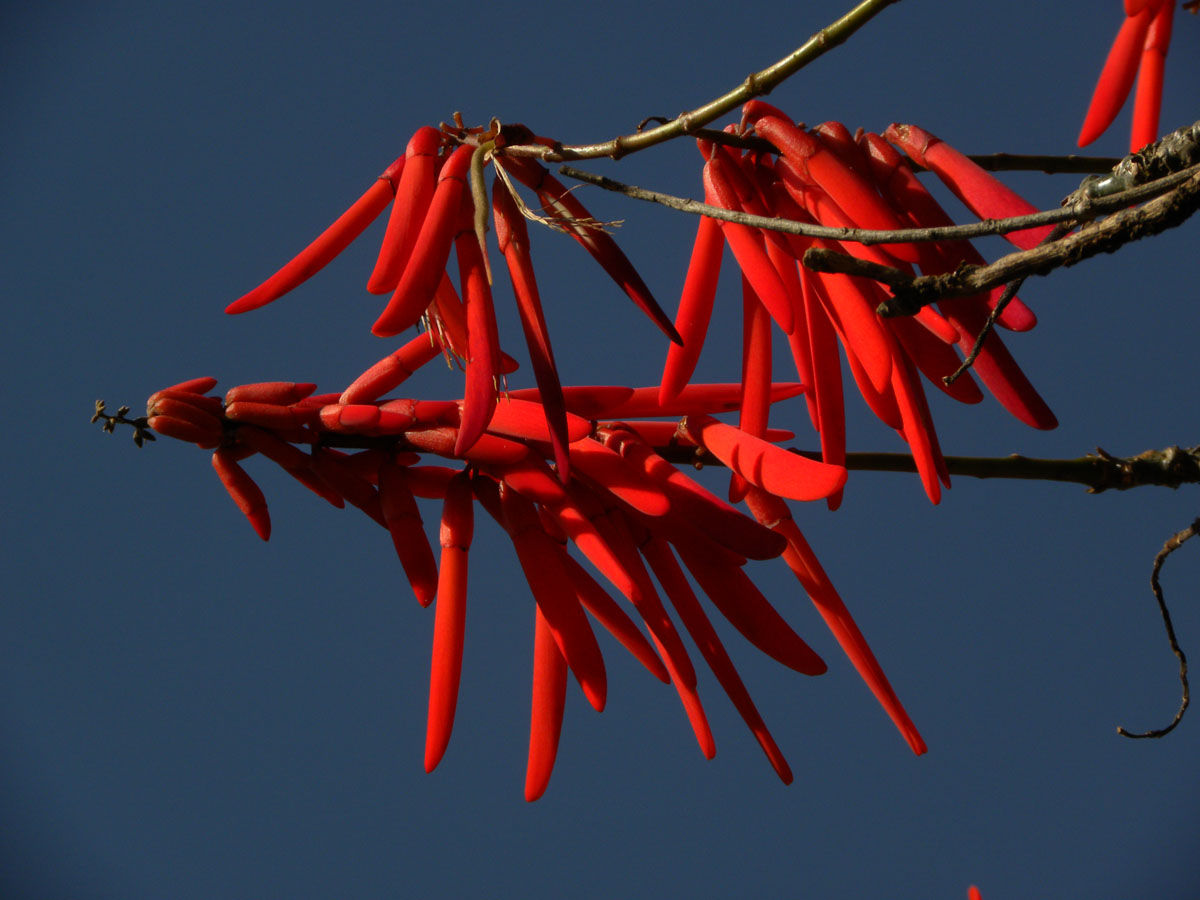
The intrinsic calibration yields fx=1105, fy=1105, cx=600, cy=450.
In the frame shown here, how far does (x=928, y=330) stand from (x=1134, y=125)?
64cm

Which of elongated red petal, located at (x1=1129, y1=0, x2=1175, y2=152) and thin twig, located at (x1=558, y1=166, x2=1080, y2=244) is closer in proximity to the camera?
thin twig, located at (x1=558, y1=166, x2=1080, y2=244)

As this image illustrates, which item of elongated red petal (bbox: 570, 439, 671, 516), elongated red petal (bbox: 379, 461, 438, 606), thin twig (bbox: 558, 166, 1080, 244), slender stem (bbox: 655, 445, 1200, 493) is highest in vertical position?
thin twig (bbox: 558, 166, 1080, 244)

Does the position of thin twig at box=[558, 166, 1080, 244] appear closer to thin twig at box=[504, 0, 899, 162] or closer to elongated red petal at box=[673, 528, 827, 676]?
thin twig at box=[504, 0, 899, 162]

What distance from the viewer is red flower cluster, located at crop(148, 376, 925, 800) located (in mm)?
1163

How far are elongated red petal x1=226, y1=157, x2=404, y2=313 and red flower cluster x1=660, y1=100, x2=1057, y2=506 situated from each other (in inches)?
14.3

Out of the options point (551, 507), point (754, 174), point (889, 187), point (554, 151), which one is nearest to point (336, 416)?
point (551, 507)

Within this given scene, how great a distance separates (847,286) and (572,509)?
377 millimetres

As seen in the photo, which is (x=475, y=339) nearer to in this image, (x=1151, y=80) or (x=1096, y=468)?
(x=1096, y=468)

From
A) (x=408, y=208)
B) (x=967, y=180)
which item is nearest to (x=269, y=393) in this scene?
(x=408, y=208)

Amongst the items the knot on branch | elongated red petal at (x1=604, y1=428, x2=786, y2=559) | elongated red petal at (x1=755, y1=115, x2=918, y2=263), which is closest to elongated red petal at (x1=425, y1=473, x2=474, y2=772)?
elongated red petal at (x1=604, y1=428, x2=786, y2=559)

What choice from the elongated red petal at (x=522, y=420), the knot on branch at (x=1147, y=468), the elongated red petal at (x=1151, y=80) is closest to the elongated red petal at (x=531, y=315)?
the elongated red petal at (x=522, y=420)

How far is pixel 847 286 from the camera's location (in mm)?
1068

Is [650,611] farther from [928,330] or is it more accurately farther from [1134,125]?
[1134,125]

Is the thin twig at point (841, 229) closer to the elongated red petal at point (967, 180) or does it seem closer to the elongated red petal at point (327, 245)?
the elongated red petal at point (967, 180)
